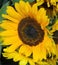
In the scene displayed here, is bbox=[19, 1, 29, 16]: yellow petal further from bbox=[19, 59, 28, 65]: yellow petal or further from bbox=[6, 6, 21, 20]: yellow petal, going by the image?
bbox=[19, 59, 28, 65]: yellow petal

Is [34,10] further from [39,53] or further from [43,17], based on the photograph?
[39,53]

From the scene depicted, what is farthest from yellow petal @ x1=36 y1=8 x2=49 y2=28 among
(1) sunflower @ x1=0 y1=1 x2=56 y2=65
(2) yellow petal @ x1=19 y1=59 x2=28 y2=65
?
(2) yellow petal @ x1=19 y1=59 x2=28 y2=65

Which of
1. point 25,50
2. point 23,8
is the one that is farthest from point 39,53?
point 23,8

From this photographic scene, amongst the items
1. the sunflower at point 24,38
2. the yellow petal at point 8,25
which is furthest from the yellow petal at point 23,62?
the yellow petal at point 8,25

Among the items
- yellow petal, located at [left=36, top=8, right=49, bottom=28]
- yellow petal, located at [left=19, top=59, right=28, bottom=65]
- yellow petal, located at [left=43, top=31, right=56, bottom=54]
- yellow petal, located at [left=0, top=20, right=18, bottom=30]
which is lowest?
yellow petal, located at [left=19, top=59, right=28, bottom=65]

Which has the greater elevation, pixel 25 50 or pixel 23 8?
pixel 23 8

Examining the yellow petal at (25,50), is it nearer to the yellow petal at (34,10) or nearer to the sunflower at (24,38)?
the sunflower at (24,38)

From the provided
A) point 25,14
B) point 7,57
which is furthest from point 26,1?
point 7,57
